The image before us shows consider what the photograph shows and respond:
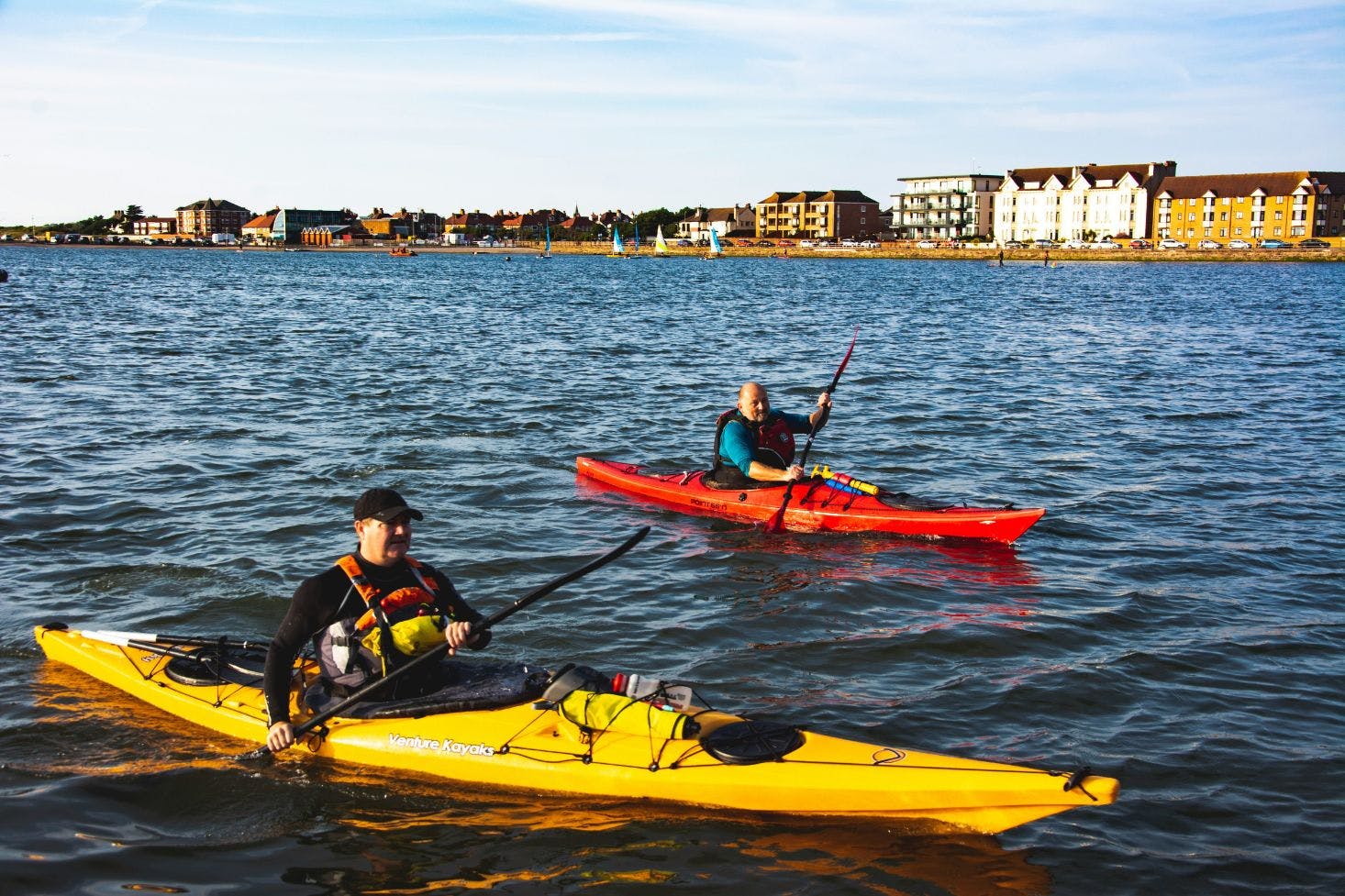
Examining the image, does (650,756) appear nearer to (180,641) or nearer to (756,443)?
(180,641)

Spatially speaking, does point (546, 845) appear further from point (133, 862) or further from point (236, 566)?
point (236, 566)

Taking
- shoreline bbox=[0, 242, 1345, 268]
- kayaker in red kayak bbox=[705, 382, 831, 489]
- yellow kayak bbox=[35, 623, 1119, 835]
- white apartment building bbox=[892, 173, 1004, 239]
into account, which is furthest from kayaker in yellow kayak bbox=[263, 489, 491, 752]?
white apartment building bbox=[892, 173, 1004, 239]

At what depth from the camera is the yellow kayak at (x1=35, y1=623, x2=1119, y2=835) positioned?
5473 millimetres

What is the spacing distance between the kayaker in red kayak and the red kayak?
0.18 m

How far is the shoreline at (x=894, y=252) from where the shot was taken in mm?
91438

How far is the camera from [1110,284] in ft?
206

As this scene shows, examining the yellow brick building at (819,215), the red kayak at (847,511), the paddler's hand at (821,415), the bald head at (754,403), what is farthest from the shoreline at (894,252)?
the bald head at (754,403)

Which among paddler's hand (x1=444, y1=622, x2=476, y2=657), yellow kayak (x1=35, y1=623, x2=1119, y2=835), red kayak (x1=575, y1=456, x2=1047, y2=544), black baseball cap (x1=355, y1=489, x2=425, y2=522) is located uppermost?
black baseball cap (x1=355, y1=489, x2=425, y2=522)

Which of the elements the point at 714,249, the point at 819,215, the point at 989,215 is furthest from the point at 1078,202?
Result: the point at 714,249

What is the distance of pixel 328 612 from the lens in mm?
5824

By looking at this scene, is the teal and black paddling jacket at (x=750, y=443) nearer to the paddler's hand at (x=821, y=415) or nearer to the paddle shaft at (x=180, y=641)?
the paddler's hand at (x=821, y=415)

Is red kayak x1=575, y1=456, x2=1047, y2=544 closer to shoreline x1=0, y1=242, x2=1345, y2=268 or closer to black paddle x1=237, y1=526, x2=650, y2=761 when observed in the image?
black paddle x1=237, y1=526, x2=650, y2=761

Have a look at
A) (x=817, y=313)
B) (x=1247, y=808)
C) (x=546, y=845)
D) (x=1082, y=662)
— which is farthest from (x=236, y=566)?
(x=817, y=313)

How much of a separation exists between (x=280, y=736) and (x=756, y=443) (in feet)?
20.7
